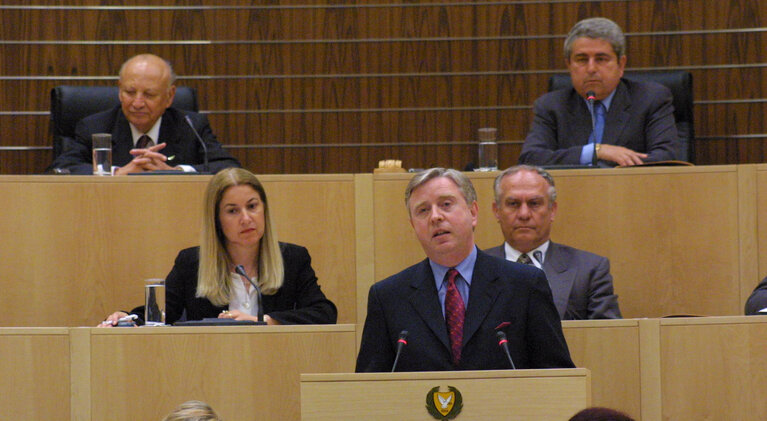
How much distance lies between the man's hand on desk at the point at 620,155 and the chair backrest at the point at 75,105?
6.57 ft

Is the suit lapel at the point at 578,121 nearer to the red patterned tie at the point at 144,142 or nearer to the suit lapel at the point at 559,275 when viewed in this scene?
the suit lapel at the point at 559,275

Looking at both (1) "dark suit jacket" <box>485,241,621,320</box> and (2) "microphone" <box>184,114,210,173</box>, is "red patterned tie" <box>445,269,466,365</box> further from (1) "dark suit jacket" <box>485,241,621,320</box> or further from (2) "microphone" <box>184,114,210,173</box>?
(2) "microphone" <box>184,114,210,173</box>

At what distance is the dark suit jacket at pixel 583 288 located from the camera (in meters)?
3.80

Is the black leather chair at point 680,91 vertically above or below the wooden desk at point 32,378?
above

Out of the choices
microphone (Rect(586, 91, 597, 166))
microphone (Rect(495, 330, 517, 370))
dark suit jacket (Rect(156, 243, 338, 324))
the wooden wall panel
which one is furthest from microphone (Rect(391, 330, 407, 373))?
the wooden wall panel

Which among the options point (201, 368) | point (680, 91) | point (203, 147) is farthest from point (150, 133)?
point (680, 91)

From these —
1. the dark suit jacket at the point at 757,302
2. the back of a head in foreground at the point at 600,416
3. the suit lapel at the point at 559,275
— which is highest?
the suit lapel at the point at 559,275

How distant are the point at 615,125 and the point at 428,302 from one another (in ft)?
6.43

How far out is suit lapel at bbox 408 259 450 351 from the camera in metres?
3.05

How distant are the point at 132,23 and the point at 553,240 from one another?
2.87m

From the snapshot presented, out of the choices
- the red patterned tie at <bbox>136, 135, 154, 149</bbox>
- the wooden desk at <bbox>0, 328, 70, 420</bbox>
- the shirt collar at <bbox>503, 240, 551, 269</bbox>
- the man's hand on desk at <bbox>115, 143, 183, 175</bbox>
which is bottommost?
the wooden desk at <bbox>0, 328, 70, 420</bbox>

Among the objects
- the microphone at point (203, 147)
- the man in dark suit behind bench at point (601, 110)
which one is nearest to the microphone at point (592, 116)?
the man in dark suit behind bench at point (601, 110)

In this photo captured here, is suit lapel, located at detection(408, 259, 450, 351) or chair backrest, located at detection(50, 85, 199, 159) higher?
chair backrest, located at detection(50, 85, 199, 159)

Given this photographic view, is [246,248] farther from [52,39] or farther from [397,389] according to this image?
[52,39]
